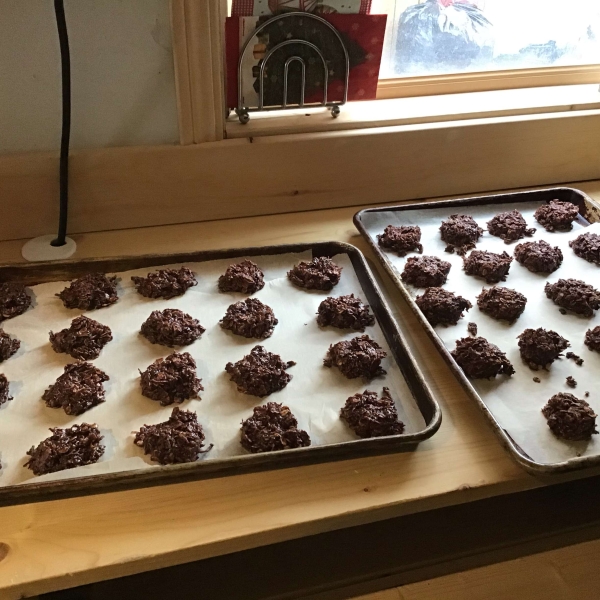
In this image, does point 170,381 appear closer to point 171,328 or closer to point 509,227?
point 171,328

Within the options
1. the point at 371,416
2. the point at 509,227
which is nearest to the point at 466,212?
the point at 509,227

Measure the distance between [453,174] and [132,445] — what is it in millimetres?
928

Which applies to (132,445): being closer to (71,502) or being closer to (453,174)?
(71,502)

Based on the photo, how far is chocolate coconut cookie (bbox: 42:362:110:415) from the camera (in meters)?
0.86

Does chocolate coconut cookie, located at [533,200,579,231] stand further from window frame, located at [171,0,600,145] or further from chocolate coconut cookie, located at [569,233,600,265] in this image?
window frame, located at [171,0,600,145]

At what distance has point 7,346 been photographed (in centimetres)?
96

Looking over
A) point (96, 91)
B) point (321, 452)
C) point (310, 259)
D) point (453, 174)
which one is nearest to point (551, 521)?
point (321, 452)

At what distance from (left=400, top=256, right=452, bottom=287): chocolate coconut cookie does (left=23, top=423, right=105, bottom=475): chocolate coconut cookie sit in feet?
2.02

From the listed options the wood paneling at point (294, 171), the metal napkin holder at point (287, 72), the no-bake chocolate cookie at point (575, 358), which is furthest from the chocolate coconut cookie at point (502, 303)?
the metal napkin holder at point (287, 72)

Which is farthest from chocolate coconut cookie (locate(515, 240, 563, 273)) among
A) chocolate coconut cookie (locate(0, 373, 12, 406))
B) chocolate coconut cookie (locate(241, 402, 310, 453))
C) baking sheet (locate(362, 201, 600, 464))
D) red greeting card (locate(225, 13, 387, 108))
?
chocolate coconut cookie (locate(0, 373, 12, 406))

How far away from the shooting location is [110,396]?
905mm

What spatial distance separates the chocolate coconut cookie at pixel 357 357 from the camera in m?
0.93

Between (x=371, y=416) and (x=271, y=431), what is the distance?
0.46 ft

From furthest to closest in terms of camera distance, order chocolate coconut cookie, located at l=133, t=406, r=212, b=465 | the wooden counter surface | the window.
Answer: the window, chocolate coconut cookie, located at l=133, t=406, r=212, b=465, the wooden counter surface
